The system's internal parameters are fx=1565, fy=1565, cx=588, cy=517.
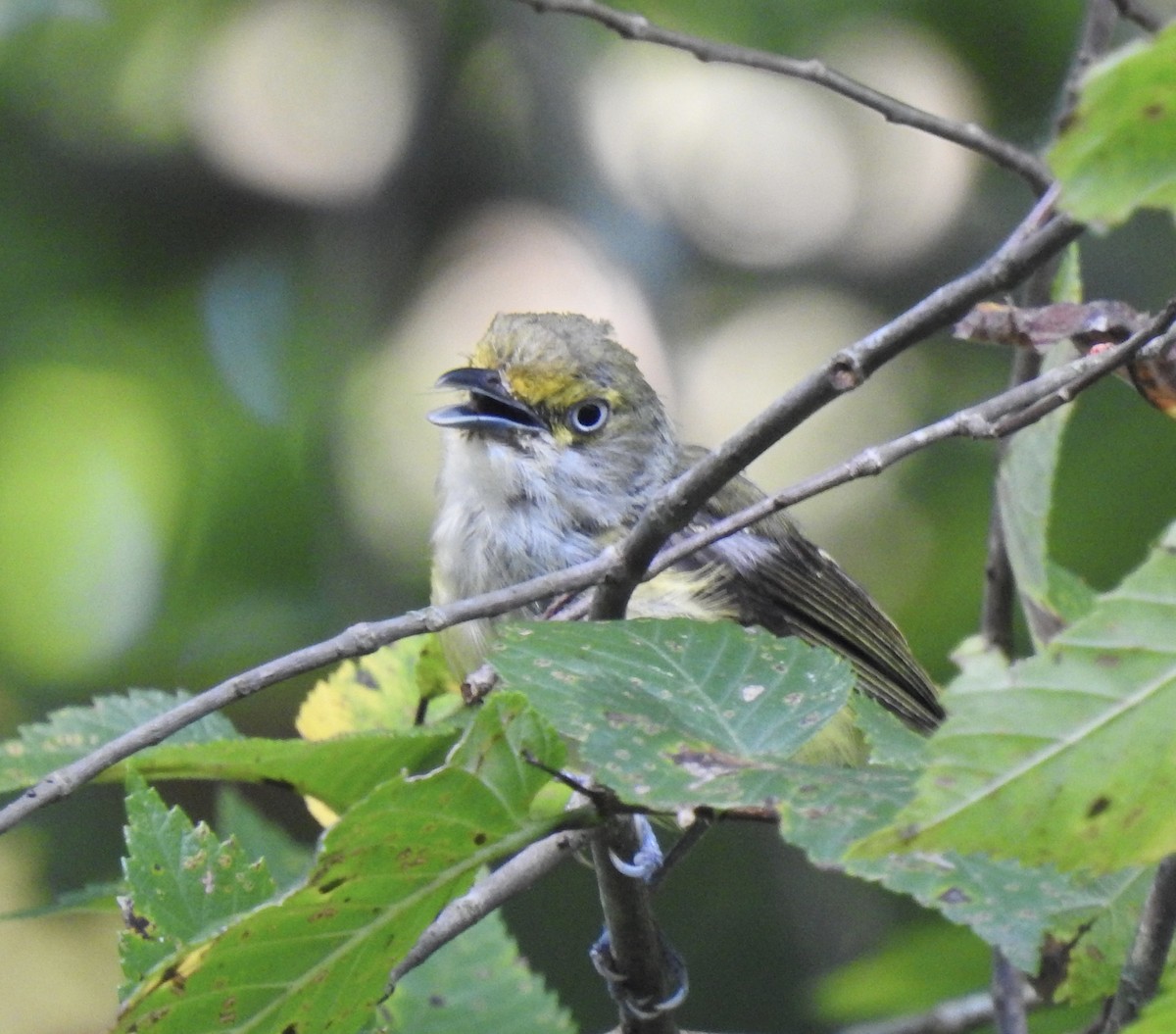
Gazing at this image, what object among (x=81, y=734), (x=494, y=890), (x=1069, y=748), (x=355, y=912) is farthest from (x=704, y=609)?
(x=1069, y=748)

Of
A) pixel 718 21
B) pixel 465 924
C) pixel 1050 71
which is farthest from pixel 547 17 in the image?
pixel 465 924

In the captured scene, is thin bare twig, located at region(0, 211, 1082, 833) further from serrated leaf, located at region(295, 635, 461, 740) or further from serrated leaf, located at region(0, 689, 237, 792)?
serrated leaf, located at region(295, 635, 461, 740)

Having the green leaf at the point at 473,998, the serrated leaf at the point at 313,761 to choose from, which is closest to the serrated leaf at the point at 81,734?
the serrated leaf at the point at 313,761

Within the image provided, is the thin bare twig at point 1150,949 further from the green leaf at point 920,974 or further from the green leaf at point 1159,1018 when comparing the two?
the green leaf at point 920,974

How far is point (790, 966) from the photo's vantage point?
16.6 feet

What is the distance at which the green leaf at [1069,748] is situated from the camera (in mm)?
1059

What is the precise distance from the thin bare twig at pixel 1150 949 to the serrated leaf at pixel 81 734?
3.97ft

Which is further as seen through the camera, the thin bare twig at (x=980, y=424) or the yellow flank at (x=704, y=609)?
the yellow flank at (x=704, y=609)

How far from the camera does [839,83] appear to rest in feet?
7.29

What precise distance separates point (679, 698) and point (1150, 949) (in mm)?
549

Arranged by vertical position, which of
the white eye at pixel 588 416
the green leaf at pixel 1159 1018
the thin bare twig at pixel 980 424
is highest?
the white eye at pixel 588 416

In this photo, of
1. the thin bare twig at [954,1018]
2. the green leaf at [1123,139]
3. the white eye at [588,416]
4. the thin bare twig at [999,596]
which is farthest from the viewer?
the white eye at [588,416]

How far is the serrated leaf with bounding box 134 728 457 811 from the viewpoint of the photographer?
192 cm

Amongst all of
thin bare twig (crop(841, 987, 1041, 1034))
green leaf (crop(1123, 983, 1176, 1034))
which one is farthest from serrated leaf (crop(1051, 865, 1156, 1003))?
thin bare twig (crop(841, 987, 1041, 1034))
